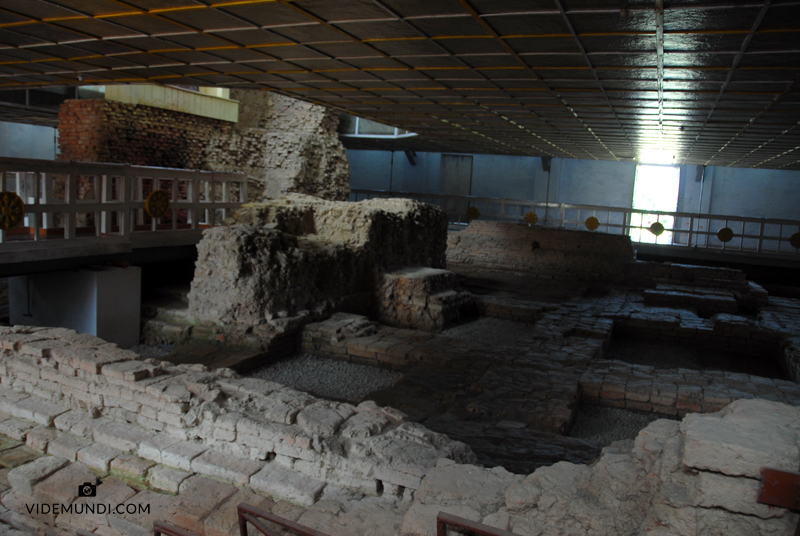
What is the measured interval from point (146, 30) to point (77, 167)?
2.24 meters

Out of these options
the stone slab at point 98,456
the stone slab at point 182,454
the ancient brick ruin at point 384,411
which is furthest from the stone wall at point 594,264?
the stone slab at point 98,456

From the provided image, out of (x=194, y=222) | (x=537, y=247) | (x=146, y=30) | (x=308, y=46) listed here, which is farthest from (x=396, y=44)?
(x=537, y=247)

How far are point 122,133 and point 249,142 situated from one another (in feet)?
12.8

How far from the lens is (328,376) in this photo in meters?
6.34

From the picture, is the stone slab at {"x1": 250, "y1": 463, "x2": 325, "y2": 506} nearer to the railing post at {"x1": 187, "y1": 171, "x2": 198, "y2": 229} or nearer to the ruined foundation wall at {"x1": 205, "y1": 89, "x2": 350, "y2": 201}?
the railing post at {"x1": 187, "y1": 171, "x2": 198, "y2": 229}

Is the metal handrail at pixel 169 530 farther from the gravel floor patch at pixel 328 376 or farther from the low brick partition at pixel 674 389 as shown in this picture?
the low brick partition at pixel 674 389

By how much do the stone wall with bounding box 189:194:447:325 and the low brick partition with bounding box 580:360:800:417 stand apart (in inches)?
151

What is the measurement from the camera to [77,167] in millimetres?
6824

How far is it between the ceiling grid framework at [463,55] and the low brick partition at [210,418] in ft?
10.0

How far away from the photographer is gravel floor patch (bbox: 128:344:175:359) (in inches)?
273

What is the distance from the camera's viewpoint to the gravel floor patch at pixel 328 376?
233 inches

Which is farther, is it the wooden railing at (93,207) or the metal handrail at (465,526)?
the wooden railing at (93,207)

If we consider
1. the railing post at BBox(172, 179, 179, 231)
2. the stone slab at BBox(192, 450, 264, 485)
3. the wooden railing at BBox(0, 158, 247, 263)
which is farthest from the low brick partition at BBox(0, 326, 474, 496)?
the railing post at BBox(172, 179, 179, 231)

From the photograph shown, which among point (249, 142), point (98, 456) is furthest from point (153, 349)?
point (249, 142)
